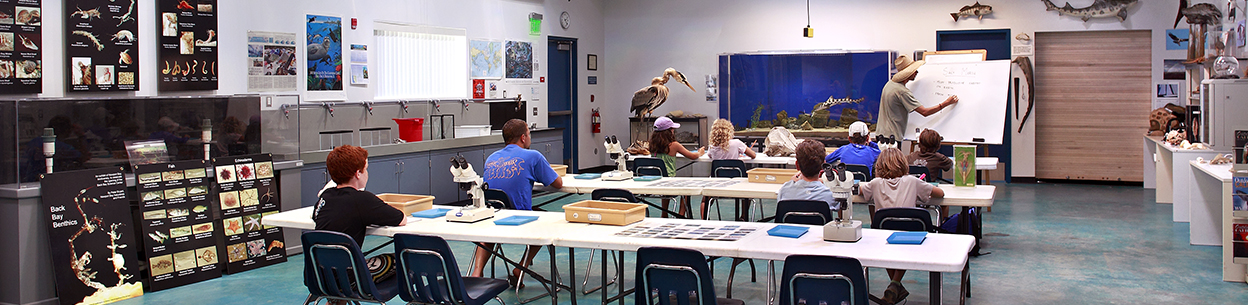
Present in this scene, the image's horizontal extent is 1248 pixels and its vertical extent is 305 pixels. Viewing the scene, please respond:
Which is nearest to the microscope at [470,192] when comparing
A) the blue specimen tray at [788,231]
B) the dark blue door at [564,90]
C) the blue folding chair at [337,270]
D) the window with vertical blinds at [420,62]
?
the blue folding chair at [337,270]

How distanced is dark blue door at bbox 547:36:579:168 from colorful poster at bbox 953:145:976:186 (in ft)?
23.7

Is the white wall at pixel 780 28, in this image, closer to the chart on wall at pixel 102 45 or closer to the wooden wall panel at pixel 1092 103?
the wooden wall panel at pixel 1092 103

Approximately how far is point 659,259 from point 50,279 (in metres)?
4.07

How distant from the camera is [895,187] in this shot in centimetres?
555

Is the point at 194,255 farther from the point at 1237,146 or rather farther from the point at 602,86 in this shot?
the point at 602,86

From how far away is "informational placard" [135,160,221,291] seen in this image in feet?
19.5

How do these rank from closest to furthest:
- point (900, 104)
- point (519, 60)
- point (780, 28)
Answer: point (900, 104)
point (519, 60)
point (780, 28)

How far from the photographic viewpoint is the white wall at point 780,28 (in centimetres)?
1105

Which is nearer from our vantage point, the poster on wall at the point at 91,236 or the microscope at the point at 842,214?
the microscope at the point at 842,214

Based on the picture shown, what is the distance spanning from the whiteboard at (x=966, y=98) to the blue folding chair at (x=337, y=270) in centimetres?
806

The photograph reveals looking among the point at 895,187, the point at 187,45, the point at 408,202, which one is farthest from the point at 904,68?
the point at 187,45

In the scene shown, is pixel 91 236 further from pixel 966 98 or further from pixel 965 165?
pixel 966 98

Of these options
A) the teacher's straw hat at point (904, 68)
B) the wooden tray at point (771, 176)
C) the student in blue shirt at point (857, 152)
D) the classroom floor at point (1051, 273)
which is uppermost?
the teacher's straw hat at point (904, 68)

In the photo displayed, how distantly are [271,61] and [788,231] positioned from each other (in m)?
5.74
